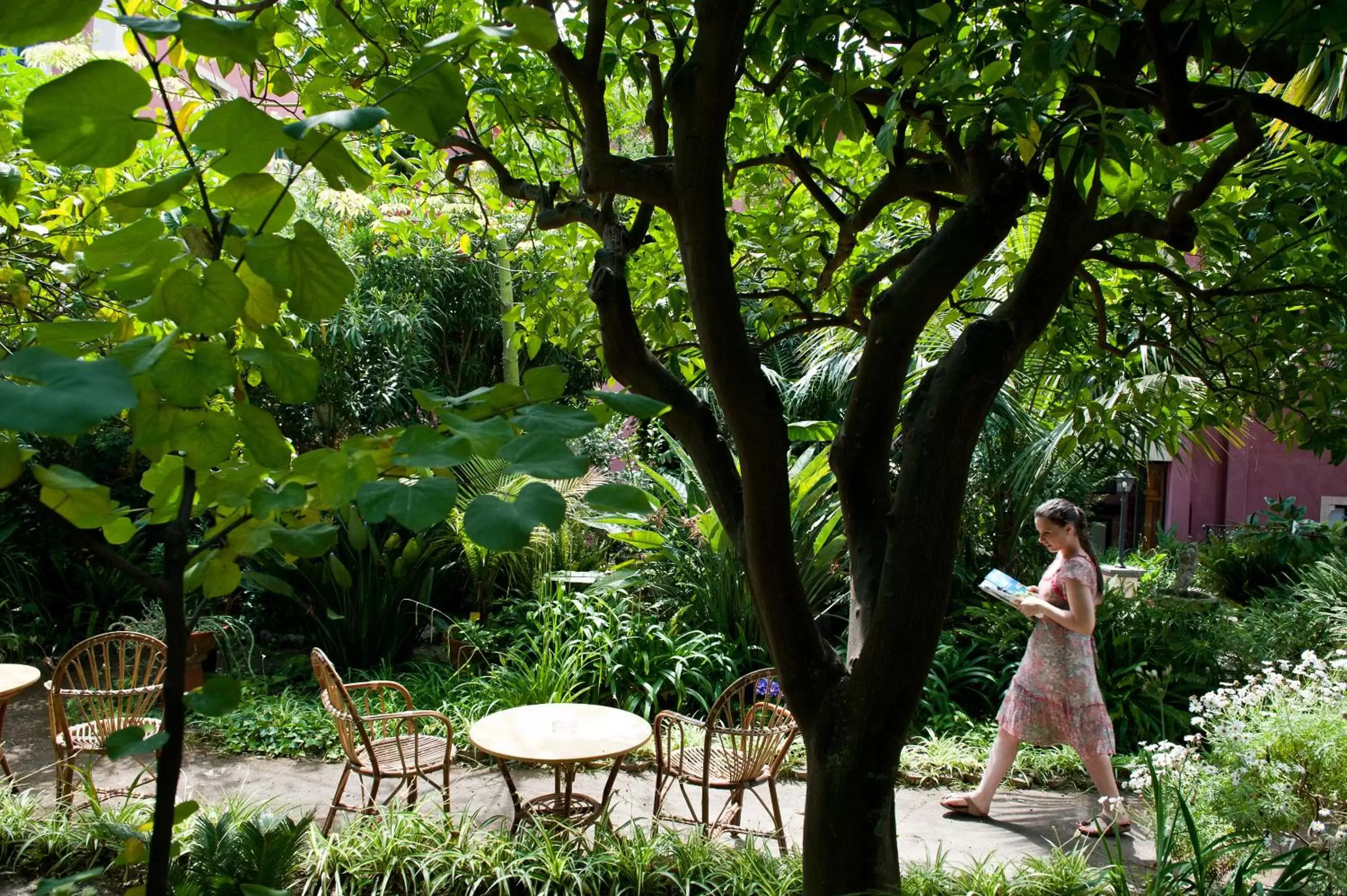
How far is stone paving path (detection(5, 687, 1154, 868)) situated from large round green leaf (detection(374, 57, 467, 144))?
423 cm

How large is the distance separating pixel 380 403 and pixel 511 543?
36.1 feet

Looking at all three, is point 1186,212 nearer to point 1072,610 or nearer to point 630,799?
point 1072,610

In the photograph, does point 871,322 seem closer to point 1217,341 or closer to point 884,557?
point 884,557

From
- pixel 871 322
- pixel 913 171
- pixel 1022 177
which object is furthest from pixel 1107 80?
pixel 871 322

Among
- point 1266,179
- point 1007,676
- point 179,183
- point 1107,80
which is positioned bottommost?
point 1007,676

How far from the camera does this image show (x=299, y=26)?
3861mm

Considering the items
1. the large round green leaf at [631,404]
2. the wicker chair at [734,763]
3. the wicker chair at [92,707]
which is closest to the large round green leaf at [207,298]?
the large round green leaf at [631,404]

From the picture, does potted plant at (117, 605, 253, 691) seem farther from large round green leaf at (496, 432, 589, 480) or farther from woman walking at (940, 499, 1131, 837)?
large round green leaf at (496, 432, 589, 480)

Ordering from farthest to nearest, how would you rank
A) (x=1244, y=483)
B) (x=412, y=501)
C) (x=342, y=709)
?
(x=1244, y=483) → (x=342, y=709) → (x=412, y=501)

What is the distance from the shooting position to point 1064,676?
200 inches

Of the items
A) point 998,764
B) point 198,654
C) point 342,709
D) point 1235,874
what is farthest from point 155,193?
point 198,654

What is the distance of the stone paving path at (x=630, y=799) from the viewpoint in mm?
4898

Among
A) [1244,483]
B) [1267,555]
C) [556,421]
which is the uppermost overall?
[1244,483]

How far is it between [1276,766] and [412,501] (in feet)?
15.5
